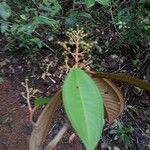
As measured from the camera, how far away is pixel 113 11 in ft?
10.1

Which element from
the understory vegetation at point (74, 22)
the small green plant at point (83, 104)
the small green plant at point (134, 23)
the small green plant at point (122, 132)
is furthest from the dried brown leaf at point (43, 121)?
the small green plant at point (134, 23)

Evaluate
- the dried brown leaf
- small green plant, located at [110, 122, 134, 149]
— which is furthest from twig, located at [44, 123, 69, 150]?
small green plant, located at [110, 122, 134, 149]

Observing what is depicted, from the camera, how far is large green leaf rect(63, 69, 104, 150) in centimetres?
87

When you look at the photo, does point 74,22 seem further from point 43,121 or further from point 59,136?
point 43,121

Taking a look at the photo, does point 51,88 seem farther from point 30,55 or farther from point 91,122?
point 91,122

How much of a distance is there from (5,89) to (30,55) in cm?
34

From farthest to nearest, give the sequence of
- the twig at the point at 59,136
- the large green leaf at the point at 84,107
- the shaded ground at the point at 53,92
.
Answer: the shaded ground at the point at 53,92
the twig at the point at 59,136
the large green leaf at the point at 84,107

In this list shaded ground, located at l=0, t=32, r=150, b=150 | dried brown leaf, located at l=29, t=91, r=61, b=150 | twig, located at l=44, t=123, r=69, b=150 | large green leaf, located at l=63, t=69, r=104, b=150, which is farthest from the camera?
shaded ground, located at l=0, t=32, r=150, b=150

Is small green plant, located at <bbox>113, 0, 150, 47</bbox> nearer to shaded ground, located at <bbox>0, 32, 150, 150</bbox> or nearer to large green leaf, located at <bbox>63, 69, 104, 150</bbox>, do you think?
shaded ground, located at <bbox>0, 32, 150, 150</bbox>

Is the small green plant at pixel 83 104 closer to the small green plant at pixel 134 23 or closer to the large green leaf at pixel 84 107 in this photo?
the large green leaf at pixel 84 107

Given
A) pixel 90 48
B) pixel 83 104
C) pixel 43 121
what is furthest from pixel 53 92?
pixel 83 104

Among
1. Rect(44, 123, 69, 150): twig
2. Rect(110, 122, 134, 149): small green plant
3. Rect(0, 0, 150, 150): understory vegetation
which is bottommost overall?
Rect(110, 122, 134, 149): small green plant

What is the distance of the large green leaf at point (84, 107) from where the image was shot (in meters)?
0.87

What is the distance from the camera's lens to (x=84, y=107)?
0.91 meters
